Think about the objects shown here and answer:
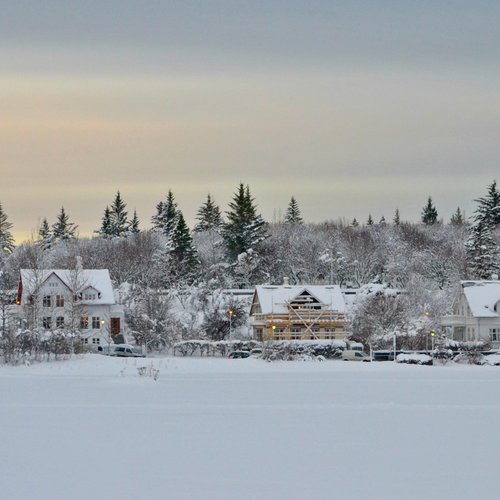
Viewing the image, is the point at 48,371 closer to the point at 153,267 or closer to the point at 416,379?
the point at 416,379

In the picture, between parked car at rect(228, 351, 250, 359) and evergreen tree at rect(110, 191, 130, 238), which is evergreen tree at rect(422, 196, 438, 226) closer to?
evergreen tree at rect(110, 191, 130, 238)

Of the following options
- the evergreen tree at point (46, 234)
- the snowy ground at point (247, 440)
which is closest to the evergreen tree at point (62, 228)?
the evergreen tree at point (46, 234)

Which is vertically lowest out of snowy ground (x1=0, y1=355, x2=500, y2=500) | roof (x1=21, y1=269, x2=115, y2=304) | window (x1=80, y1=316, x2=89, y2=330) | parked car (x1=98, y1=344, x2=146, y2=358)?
snowy ground (x1=0, y1=355, x2=500, y2=500)

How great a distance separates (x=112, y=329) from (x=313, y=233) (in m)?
52.1

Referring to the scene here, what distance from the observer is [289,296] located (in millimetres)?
73375

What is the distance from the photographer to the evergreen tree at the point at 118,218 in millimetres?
132625

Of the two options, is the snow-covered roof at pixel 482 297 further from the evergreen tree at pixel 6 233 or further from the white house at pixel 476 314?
the evergreen tree at pixel 6 233

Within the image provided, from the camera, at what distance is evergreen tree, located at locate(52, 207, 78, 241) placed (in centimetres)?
13475

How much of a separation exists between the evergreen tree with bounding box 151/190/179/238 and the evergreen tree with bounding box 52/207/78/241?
12.8 meters

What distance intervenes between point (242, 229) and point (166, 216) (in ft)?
92.9

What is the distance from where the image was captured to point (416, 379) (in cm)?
3828

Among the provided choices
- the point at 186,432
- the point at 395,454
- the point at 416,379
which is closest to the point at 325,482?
the point at 395,454

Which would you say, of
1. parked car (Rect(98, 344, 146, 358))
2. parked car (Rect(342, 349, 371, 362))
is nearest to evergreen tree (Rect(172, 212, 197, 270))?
parked car (Rect(98, 344, 146, 358))

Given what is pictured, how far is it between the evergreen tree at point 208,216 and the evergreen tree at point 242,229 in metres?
27.3
